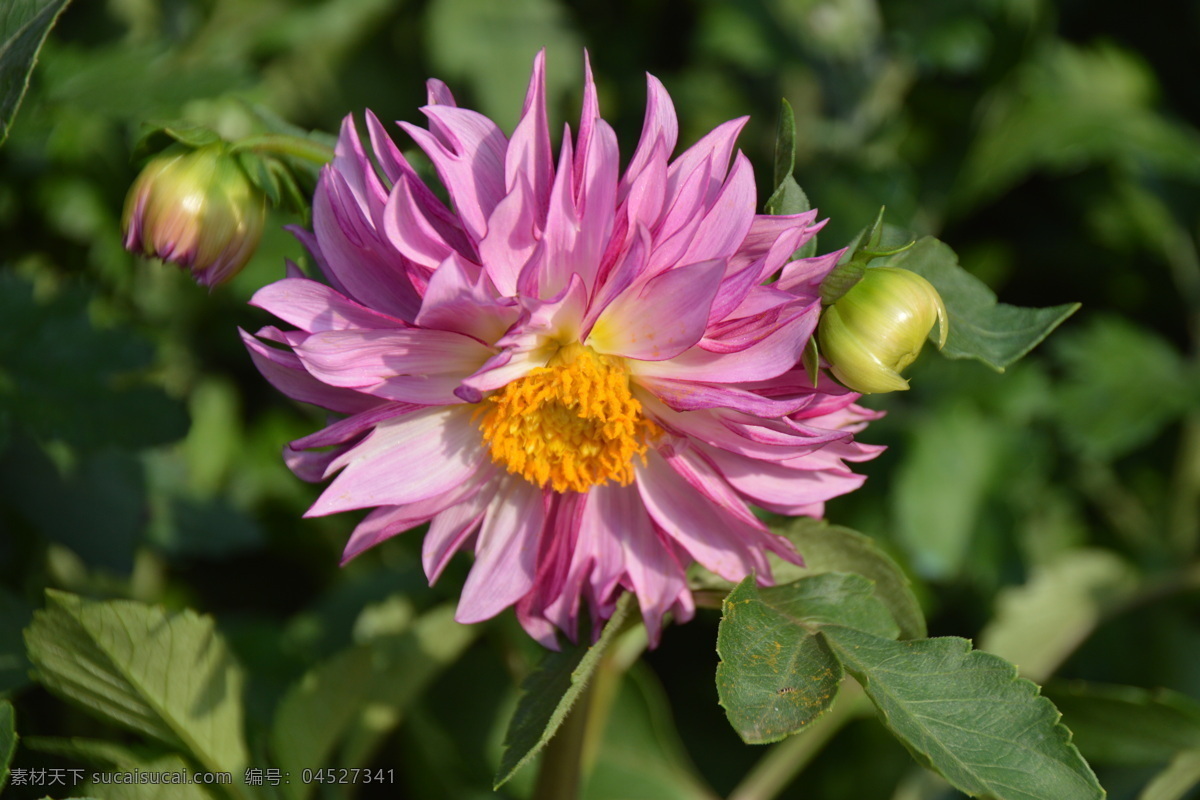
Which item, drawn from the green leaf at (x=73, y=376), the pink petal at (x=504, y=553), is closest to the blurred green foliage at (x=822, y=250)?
the green leaf at (x=73, y=376)

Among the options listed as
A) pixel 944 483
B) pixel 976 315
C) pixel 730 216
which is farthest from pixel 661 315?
pixel 944 483

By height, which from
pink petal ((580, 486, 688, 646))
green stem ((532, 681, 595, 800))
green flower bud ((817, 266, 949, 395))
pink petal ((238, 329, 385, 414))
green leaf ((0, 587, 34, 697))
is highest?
green flower bud ((817, 266, 949, 395))

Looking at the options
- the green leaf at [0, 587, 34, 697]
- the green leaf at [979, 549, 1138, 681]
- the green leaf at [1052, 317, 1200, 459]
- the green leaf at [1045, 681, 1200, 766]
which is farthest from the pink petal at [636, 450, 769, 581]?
the green leaf at [1052, 317, 1200, 459]

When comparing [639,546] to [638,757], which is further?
[638,757]

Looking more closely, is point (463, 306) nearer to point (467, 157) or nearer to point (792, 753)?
point (467, 157)

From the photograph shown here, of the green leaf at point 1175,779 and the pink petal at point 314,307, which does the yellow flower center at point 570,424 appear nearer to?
the pink petal at point 314,307

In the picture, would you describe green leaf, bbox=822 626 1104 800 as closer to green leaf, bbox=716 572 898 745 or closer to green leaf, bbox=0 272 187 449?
green leaf, bbox=716 572 898 745

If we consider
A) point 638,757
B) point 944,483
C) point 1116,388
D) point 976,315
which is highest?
point 976,315
